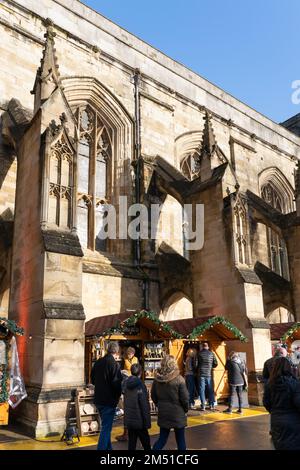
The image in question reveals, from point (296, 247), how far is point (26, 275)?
33.0 ft

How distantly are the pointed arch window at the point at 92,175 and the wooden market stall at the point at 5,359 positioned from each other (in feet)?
18.2

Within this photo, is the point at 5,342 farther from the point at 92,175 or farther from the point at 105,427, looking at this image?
the point at 92,175

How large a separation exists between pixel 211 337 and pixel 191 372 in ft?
4.28

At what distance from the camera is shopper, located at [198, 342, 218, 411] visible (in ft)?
32.1

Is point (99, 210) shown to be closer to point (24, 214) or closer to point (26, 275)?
point (24, 214)

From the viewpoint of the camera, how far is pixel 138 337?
412 inches

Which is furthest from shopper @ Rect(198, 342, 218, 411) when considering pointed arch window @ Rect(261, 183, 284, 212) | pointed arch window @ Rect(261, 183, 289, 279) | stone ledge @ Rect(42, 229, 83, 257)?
pointed arch window @ Rect(261, 183, 284, 212)

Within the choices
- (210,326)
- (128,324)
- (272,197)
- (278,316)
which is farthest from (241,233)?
(272,197)

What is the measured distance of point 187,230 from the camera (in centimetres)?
1612

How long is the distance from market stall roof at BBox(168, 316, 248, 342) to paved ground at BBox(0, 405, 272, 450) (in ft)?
6.53

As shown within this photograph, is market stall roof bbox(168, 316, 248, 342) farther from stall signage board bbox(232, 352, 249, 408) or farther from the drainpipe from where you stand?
the drainpipe

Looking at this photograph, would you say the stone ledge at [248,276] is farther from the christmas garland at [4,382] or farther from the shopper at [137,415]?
the shopper at [137,415]

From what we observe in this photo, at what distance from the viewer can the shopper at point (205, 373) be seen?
9.80 meters

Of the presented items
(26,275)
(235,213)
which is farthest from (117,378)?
(235,213)
